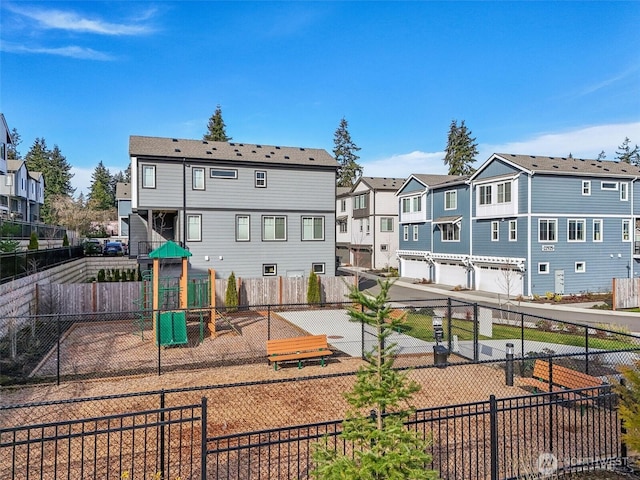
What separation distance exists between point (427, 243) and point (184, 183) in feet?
76.4

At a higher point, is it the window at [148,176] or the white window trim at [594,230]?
the window at [148,176]

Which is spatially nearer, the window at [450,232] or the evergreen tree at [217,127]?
the window at [450,232]

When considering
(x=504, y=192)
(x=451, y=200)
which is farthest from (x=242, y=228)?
(x=451, y=200)

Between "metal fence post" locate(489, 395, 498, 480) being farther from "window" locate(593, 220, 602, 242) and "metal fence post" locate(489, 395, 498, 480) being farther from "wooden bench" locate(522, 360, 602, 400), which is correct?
"window" locate(593, 220, 602, 242)

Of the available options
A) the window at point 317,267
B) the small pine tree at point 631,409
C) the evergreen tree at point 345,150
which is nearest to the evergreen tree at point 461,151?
the evergreen tree at point 345,150

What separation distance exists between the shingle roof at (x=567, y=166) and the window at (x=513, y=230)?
12.0ft

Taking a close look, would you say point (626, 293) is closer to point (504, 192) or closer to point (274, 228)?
point (504, 192)

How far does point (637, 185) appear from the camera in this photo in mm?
30578

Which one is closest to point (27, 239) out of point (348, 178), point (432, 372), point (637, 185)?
point (432, 372)

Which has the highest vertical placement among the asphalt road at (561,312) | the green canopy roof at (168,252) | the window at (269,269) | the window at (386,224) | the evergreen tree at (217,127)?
the evergreen tree at (217,127)

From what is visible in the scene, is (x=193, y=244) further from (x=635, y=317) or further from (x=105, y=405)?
(x=635, y=317)

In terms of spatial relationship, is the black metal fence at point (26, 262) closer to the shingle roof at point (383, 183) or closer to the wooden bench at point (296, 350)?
the wooden bench at point (296, 350)

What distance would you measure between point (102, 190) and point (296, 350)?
84.8m

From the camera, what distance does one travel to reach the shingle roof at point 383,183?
46.0 m
